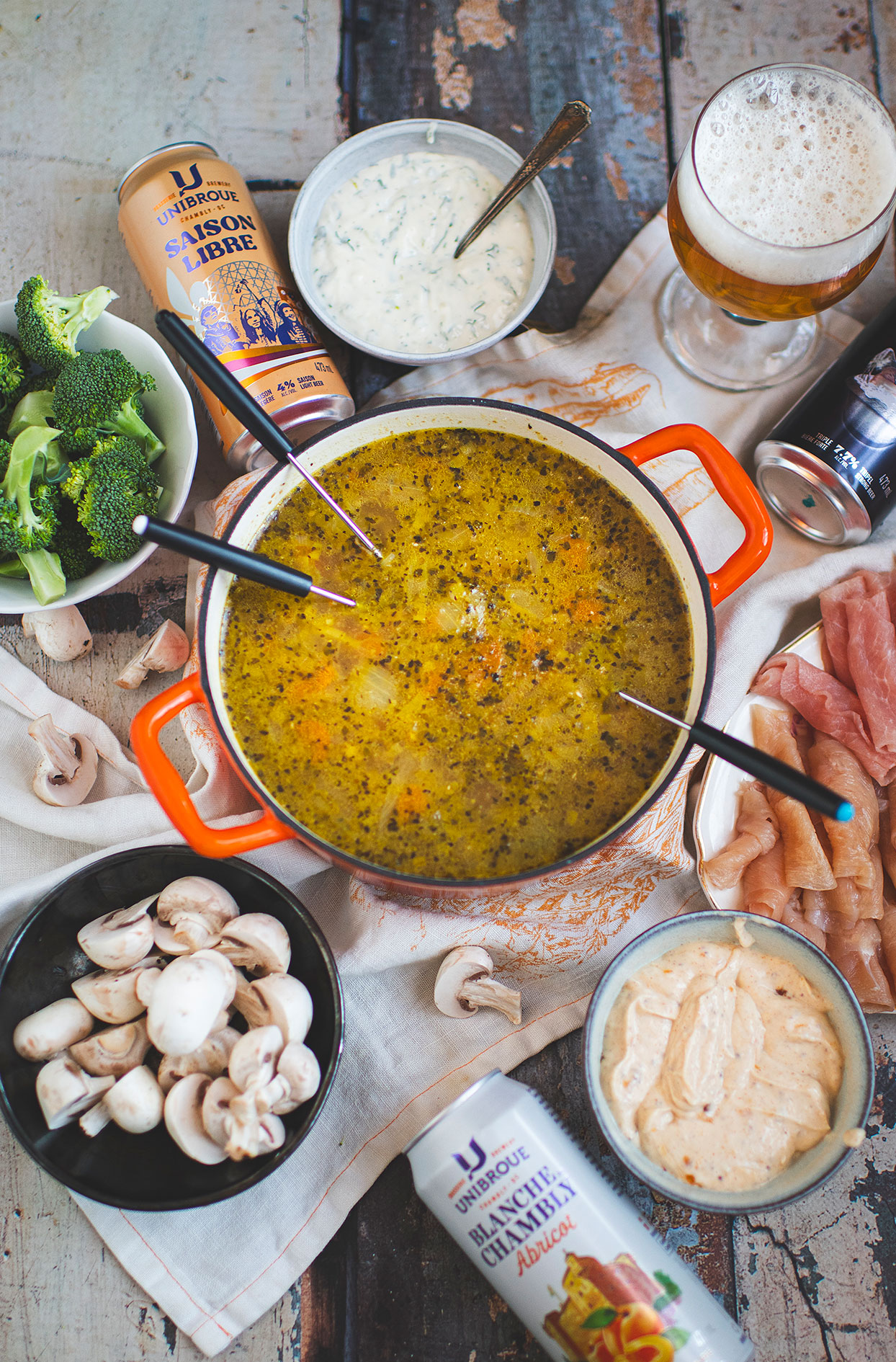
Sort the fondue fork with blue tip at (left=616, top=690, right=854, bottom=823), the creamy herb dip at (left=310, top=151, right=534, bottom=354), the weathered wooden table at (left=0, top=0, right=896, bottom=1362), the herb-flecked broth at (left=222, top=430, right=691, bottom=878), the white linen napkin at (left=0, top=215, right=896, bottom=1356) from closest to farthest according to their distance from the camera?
the fondue fork with blue tip at (left=616, top=690, right=854, bottom=823) → the herb-flecked broth at (left=222, top=430, right=691, bottom=878) → the white linen napkin at (left=0, top=215, right=896, bottom=1356) → the creamy herb dip at (left=310, top=151, right=534, bottom=354) → the weathered wooden table at (left=0, top=0, right=896, bottom=1362)

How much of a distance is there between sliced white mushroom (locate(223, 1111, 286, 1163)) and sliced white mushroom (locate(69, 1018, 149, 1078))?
0.63 ft

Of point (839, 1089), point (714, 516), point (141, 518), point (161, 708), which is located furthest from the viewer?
point (714, 516)

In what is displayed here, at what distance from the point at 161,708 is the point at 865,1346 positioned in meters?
1.52

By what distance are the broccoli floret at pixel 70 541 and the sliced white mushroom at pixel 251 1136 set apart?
896 millimetres

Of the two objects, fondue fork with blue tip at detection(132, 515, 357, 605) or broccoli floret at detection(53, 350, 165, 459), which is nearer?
fondue fork with blue tip at detection(132, 515, 357, 605)

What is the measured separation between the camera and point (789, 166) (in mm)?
1568

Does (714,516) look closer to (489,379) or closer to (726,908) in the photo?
(489,379)

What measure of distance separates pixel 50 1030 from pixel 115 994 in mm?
104

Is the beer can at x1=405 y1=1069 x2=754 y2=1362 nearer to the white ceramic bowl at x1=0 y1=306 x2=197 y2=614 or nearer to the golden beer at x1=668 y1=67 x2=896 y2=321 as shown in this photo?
the white ceramic bowl at x1=0 y1=306 x2=197 y2=614

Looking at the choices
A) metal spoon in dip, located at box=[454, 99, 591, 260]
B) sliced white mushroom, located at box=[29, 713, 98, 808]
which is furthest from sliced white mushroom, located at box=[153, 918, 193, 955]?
metal spoon in dip, located at box=[454, 99, 591, 260]

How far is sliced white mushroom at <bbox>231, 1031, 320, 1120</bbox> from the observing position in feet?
4.32

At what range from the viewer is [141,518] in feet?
3.84

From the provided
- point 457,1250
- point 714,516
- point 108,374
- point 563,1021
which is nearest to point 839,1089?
point 563,1021

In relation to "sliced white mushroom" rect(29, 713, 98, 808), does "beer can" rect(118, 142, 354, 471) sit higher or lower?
higher
